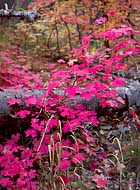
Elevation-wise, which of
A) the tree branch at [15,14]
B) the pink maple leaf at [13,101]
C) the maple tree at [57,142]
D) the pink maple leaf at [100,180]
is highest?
the tree branch at [15,14]

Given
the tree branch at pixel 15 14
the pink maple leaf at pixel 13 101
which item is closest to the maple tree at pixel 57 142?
the pink maple leaf at pixel 13 101

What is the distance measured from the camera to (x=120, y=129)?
422 centimetres

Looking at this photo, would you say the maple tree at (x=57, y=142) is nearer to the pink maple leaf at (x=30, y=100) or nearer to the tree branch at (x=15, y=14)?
the pink maple leaf at (x=30, y=100)

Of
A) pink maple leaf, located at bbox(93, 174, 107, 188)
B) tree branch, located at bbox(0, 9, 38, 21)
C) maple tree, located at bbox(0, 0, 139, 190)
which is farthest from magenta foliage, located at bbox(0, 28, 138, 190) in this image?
tree branch, located at bbox(0, 9, 38, 21)

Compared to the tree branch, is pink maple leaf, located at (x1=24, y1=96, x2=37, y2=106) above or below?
below

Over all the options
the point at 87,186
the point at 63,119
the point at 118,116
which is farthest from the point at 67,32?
the point at 87,186

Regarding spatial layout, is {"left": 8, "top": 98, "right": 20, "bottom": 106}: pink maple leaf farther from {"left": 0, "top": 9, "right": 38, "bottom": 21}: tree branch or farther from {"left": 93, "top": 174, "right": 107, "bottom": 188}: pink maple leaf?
{"left": 0, "top": 9, "right": 38, "bottom": 21}: tree branch

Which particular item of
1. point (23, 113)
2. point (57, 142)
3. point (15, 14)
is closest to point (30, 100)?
point (23, 113)

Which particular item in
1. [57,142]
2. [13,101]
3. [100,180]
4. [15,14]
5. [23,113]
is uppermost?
[15,14]

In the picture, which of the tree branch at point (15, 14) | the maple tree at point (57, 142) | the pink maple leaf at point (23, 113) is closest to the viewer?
the maple tree at point (57, 142)

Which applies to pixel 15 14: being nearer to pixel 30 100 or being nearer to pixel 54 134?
pixel 30 100

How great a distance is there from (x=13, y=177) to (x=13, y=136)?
0.47 m

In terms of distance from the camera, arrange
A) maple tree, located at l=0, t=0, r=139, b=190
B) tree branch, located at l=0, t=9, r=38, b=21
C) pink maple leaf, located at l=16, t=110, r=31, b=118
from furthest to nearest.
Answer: tree branch, located at l=0, t=9, r=38, b=21 → pink maple leaf, located at l=16, t=110, r=31, b=118 → maple tree, located at l=0, t=0, r=139, b=190

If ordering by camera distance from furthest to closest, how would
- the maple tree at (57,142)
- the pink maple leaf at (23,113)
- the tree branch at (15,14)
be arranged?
the tree branch at (15,14)
the pink maple leaf at (23,113)
the maple tree at (57,142)
